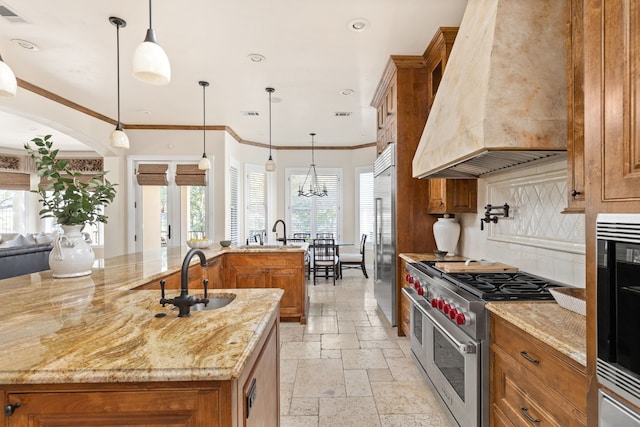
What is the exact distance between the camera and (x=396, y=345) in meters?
3.39

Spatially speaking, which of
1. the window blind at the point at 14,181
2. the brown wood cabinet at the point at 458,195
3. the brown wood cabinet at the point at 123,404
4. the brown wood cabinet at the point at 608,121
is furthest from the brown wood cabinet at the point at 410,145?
the window blind at the point at 14,181

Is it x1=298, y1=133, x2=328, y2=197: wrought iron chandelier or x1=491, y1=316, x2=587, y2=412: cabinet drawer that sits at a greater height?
x1=298, y1=133, x2=328, y2=197: wrought iron chandelier

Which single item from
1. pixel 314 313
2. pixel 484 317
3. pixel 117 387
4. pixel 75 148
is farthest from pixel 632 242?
pixel 75 148

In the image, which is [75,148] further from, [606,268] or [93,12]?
[606,268]

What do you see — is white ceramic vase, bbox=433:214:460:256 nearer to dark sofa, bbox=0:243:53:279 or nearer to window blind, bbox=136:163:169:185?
window blind, bbox=136:163:169:185

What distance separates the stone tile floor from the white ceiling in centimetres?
298

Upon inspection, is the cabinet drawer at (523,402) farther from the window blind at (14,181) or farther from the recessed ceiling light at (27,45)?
the window blind at (14,181)

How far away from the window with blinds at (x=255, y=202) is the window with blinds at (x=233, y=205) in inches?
17.9

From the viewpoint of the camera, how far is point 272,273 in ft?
13.3

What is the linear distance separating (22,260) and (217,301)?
13.5 ft

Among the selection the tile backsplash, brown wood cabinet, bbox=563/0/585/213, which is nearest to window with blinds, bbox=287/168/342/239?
the tile backsplash

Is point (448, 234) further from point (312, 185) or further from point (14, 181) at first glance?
point (14, 181)

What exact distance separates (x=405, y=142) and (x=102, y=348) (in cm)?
322

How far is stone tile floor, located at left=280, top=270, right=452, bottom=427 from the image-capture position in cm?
224
